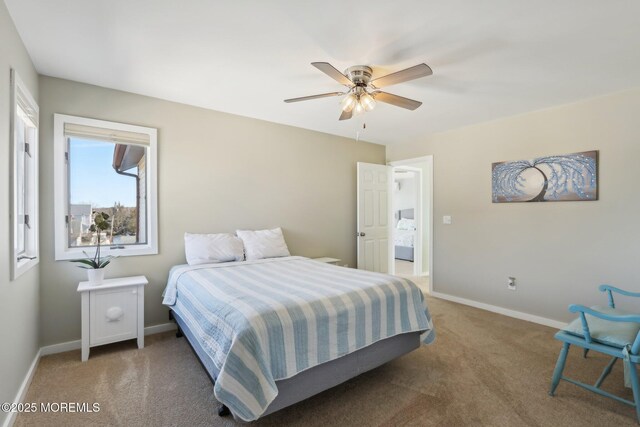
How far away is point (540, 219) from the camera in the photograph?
3447 millimetres

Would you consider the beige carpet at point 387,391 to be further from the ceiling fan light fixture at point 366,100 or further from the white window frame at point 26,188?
the ceiling fan light fixture at point 366,100

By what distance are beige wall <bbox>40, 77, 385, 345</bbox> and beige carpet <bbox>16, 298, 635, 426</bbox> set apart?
68 cm

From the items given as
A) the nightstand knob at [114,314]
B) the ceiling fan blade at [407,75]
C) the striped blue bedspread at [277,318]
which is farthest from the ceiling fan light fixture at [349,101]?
the nightstand knob at [114,314]

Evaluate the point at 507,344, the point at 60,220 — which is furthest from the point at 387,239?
the point at 60,220

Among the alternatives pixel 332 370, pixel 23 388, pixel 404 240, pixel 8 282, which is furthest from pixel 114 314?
pixel 404 240

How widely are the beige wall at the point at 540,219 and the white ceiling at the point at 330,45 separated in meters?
0.38

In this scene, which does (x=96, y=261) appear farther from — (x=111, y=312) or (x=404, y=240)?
(x=404, y=240)

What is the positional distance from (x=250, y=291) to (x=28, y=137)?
2272 millimetres

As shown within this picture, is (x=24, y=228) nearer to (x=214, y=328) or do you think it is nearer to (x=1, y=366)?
(x=1, y=366)

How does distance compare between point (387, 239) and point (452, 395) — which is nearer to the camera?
point (452, 395)

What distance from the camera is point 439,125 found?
4082 millimetres

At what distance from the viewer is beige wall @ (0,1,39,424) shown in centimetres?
169

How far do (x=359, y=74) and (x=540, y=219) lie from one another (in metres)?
2.71

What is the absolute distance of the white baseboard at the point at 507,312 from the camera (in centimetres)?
334
